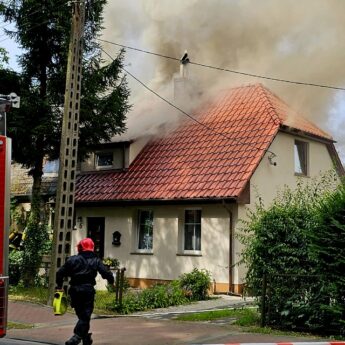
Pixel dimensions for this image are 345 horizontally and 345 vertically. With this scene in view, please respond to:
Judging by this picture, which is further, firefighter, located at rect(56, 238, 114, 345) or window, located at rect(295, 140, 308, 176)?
window, located at rect(295, 140, 308, 176)

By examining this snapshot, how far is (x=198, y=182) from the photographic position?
62.2 ft

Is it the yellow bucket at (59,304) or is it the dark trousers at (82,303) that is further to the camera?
the yellow bucket at (59,304)

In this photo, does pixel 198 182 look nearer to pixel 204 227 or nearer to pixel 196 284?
pixel 204 227

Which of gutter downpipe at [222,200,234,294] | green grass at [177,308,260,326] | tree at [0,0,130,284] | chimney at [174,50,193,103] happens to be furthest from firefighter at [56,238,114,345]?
chimney at [174,50,193,103]

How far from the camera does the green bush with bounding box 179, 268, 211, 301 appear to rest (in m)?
16.7

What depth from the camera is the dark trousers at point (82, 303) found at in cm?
884

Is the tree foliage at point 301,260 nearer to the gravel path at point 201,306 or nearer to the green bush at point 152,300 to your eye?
the gravel path at point 201,306

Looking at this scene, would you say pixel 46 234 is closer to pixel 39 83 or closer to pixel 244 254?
pixel 39 83

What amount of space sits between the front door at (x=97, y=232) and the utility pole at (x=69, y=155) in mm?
6801

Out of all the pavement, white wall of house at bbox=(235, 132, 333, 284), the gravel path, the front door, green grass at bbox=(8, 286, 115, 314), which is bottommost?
the pavement

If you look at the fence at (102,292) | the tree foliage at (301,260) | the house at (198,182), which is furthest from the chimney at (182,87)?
the tree foliage at (301,260)

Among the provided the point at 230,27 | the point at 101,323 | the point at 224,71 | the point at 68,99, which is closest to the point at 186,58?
the point at 224,71

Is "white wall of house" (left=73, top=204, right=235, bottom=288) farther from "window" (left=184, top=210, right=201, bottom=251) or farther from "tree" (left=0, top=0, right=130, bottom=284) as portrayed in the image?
"tree" (left=0, top=0, right=130, bottom=284)

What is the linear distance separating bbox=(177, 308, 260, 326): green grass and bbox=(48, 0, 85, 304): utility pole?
3646 millimetres
